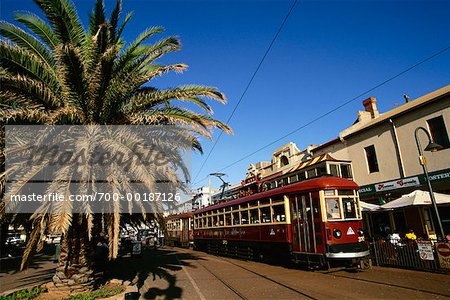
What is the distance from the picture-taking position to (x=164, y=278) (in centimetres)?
1125

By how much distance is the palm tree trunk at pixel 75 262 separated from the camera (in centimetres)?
791

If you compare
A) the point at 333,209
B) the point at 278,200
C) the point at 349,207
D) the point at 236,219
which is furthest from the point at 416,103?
the point at 236,219

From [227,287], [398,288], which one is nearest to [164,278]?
[227,287]

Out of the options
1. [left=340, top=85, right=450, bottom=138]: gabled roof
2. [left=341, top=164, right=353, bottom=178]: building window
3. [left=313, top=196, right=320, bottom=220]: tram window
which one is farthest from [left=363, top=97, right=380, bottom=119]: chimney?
[left=313, top=196, right=320, bottom=220]: tram window

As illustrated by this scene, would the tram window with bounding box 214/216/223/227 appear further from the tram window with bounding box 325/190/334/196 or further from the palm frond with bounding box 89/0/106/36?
the palm frond with bounding box 89/0/106/36

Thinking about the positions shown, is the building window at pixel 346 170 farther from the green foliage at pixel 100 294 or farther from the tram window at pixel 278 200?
the green foliage at pixel 100 294

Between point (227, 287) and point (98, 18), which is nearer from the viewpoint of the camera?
point (98, 18)

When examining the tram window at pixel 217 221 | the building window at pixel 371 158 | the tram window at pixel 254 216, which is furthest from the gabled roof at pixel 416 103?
the tram window at pixel 217 221

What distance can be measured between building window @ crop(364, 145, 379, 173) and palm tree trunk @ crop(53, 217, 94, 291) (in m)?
16.1

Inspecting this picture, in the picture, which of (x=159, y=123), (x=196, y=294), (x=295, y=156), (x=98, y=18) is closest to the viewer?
(x=98, y=18)

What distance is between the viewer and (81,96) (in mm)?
7543

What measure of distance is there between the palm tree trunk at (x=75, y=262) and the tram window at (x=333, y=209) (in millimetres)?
7452

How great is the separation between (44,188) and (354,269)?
10040 mm

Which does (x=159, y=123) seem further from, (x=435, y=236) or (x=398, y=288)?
(x=435, y=236)
